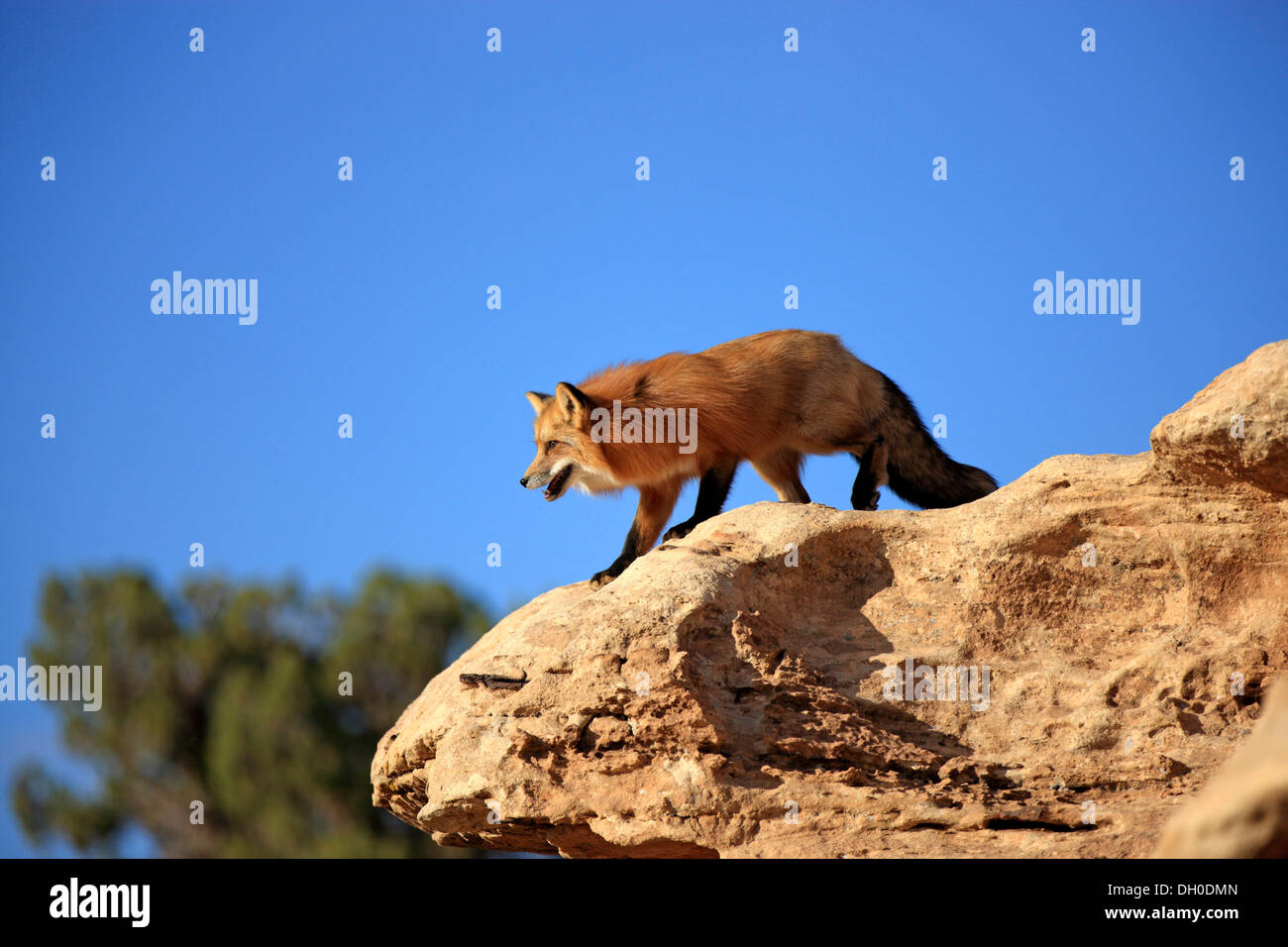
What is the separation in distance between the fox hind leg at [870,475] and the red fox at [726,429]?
0.04 ft

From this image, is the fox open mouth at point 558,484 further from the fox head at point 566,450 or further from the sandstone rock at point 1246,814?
the sandstone rock at point 1246,814

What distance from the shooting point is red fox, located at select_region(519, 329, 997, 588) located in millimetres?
10820

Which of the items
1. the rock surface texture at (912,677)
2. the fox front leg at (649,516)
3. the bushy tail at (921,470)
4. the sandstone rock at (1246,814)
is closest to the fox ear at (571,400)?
the fox front leg at (649,516)

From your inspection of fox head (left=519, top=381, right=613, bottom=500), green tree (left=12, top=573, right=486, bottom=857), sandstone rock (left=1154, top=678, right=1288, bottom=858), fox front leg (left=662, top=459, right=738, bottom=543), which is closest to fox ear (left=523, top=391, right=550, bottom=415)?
fox head (left=519, top=381, right=613, bottom=500)

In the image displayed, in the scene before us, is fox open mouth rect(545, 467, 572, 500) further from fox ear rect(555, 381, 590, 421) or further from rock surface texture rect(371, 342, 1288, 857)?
rock surface texture rect(371, 342, 1288, 857)

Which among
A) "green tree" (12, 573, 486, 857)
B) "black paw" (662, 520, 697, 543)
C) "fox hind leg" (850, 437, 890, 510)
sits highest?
"fox hind leg" (850, 437, 890, 510)

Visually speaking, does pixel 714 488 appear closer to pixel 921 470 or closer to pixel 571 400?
pixel 571 400

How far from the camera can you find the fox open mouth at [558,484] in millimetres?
11375

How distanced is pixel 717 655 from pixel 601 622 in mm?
836

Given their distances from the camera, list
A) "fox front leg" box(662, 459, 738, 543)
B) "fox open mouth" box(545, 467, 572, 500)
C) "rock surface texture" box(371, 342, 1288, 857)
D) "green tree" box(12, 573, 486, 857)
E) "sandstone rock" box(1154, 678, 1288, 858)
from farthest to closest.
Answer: "green tree" box(12, 573, 486, 857) → "fox open mouth" box(545, 467, 572, 500) → "fox front leg" box(662, 459, 738, 543) → "rock surface texture" box(371, 342, 1288, 857) → "sandstone rock" box(1154, 678, 1288, 858)

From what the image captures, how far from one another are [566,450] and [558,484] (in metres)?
0.42

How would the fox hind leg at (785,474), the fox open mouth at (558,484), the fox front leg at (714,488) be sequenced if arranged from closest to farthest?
the fox front leg at (714,488) → the fox open mouth at (558,484) → the fox hind leg at (785,474)

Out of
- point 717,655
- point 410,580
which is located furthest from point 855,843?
point 410,580

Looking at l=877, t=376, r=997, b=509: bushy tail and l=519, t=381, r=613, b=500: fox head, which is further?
l=877, t=376, r=997, b=509: bushy tail
